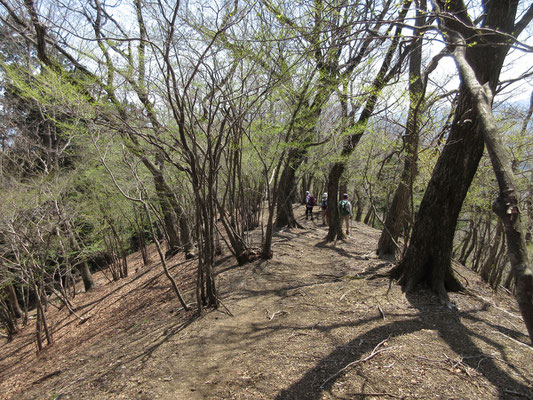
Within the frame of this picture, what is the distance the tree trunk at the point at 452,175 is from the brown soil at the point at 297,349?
314mm

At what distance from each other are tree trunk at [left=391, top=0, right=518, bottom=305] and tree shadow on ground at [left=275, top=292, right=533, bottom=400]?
0.60 meters

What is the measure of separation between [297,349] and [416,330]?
140 centimetres

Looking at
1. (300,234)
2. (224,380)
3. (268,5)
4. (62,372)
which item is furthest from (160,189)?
(224,380)

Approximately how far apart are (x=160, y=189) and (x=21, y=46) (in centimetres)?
660

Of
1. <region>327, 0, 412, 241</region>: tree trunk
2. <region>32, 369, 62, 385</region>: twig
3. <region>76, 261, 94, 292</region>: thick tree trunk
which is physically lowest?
<region>76, 261, 94, 292</region>: thick tree trunk

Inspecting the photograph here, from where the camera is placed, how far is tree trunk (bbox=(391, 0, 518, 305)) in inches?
138

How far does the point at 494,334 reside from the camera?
3.23 m

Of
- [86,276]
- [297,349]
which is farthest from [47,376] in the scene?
[86,276]

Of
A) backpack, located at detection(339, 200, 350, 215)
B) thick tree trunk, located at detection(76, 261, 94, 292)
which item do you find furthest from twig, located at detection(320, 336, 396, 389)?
thick tree trunk, located at detection(76, 261, 94, 292)

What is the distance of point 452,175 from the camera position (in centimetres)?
389

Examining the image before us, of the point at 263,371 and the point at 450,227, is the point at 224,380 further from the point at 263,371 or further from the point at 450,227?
the point at 450,227

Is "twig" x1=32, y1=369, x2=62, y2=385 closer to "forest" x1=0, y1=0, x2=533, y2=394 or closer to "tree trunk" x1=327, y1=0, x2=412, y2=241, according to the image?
"forest" x1=0, y1=0, x2=533, y2=394

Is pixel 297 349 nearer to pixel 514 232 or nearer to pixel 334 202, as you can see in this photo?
pixel 514 232

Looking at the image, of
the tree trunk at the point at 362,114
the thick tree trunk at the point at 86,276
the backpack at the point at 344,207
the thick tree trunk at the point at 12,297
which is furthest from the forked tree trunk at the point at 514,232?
the thick tree trunk at the point at 86,276
